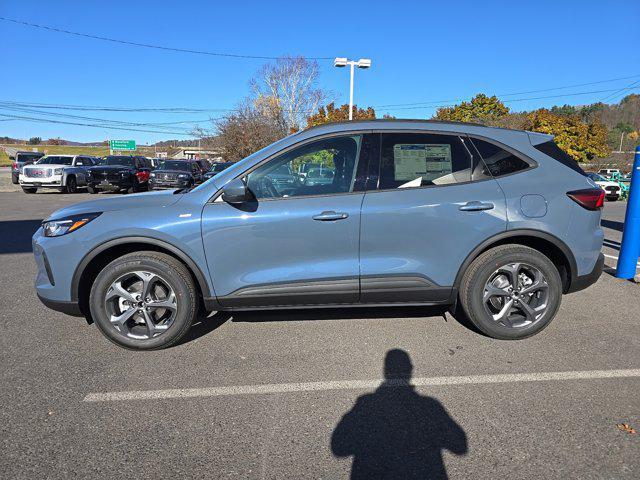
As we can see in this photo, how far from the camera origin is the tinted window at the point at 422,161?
3648 millimetres

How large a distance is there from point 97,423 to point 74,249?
1468 millimetres

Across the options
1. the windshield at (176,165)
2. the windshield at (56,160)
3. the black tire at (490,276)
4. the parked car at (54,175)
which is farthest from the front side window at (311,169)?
the windshield at (56,160)

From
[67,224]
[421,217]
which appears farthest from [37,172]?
[421,217]

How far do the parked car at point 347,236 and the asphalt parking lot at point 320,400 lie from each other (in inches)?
15.6

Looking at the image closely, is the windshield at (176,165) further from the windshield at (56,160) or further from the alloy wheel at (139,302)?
the alloy wheel at (139,302)

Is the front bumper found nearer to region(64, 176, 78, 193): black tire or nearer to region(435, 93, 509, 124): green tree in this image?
region(64, 176, 78, 193): black tire

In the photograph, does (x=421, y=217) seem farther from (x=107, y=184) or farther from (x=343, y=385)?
(x=107, y=184)

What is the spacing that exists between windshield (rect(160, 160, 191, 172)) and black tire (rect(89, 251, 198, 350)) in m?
18.8

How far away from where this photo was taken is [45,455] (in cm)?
235

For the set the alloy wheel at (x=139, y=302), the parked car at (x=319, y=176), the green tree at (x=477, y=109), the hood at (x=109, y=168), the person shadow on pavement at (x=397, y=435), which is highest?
the green tree at (x=477, y=109)

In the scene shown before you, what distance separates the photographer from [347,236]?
3.50 meters

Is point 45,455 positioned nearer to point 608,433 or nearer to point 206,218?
point 206,218

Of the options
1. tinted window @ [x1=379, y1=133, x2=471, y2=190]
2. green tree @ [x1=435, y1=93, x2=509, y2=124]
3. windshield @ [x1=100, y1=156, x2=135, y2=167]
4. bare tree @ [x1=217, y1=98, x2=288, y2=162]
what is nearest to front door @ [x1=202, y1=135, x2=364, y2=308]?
tinted window @ [x1=379, y1=133, x2=471, y2=190]

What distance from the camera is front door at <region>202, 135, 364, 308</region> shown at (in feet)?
11.3
